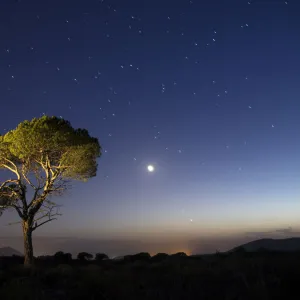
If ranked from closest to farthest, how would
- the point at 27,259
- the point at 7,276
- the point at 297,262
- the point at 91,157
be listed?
1. the point at 297,262
2. the point at 7,276
3. the point at 27,259
4. the point at 91,157

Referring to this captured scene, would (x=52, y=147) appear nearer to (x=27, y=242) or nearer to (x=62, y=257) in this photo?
(x=27, y=242)

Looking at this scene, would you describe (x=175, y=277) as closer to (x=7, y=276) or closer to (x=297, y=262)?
(x=297, y=262)

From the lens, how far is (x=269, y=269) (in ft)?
46.3

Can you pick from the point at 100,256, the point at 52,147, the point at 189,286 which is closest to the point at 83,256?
the point at 100,256

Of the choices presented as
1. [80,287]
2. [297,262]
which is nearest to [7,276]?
[80,287]

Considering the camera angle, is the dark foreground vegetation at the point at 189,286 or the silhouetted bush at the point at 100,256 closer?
the dark foreground vegetation at the point at 189,286

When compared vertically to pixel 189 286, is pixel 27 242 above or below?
above

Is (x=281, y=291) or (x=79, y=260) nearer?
(x=281, y=291)

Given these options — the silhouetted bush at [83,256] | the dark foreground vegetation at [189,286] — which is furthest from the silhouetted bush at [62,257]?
the dark foreground vegetation at [189,286]

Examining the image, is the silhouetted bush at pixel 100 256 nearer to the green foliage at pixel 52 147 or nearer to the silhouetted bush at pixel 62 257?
the silhouetted bush at pixel 62 257

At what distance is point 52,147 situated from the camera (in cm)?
2436

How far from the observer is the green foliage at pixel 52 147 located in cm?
2362

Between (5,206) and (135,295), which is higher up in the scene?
(5,206)

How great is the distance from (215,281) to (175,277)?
57.4 inches
